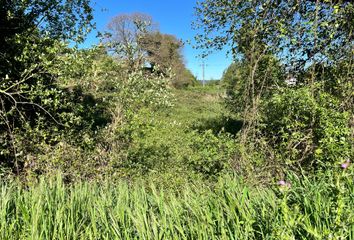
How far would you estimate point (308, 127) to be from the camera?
5.03 meters

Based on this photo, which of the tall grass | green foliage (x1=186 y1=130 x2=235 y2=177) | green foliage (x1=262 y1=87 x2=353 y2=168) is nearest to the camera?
the tall grass

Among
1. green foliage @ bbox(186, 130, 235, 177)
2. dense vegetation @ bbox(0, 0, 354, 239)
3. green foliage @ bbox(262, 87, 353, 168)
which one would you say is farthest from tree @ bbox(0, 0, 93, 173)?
green foliage @ bbox(262, 87, 353, 168)

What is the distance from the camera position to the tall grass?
2.36m

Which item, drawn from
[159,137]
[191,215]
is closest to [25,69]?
[159,137]

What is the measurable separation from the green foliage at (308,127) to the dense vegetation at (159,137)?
0.02m

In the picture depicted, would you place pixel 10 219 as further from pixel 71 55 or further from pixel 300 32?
pixel 300 32

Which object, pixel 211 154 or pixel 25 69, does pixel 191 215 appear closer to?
pixel 211 154

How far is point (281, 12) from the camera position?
5395 mm

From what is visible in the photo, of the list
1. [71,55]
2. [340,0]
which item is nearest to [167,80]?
[71,55]

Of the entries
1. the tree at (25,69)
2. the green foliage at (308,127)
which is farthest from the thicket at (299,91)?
the tree at (25,69)

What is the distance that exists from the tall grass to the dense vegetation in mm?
18

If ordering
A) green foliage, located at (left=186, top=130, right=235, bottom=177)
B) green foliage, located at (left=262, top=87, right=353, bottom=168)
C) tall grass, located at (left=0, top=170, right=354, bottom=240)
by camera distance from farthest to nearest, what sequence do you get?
green foliage, located at (left=186, top=130, right=235, bottom=177) → green foliage, located at (left=262, top=87, right=353, bottom=168) → tall grass, located at (left=0, top=170, right=354, bottom=240)

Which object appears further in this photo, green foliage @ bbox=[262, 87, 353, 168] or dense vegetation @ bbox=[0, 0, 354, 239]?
green foliage @ bbox=[262, 87, 353, 168]

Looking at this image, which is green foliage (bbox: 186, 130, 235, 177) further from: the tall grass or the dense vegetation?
the tall grass
